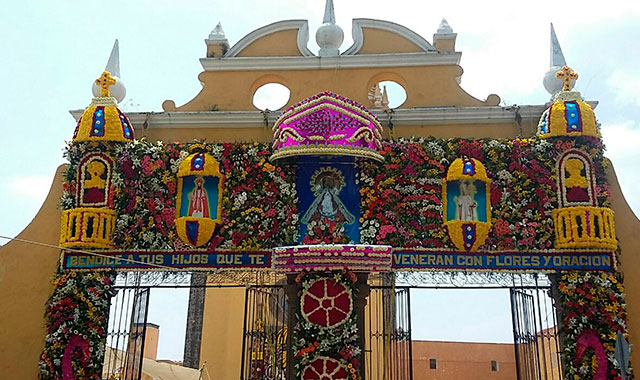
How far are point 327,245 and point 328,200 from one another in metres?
1.04

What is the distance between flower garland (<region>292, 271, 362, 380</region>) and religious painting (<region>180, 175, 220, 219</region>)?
1929 millimetres

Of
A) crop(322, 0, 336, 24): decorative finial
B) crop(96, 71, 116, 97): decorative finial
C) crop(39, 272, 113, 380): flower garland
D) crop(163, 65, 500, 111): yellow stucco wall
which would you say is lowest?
crop(39, 272, 113, 380): flower garland

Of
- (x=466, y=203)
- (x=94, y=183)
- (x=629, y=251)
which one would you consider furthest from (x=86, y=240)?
(x=629, y=251)

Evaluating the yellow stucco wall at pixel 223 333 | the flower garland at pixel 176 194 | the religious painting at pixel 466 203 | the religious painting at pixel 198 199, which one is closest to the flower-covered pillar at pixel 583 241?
the religious painting at pixel 466 203

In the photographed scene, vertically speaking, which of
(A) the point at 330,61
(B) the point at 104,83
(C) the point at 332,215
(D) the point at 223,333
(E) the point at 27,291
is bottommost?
(D) the point at 223,333

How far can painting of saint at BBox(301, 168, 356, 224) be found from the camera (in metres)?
10.6

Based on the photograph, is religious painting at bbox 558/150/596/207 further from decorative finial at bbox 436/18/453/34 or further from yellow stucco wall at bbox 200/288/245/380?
yellow stucco wall at bbox 200/288/245/380

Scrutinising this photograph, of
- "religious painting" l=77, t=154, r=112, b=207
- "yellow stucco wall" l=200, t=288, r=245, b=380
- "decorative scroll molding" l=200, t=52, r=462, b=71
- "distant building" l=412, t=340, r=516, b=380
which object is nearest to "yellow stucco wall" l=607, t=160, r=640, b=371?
"decorative scroll molding" l=200, t=52, r=462, b=71

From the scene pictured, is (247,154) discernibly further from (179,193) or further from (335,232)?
(335,232)

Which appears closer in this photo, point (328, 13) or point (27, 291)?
point (27, 291)

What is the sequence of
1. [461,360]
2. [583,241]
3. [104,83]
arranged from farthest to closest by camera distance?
[461,360] → [104,83] → [583,241]

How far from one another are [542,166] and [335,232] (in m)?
3.54

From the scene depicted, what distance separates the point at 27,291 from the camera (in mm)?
11195

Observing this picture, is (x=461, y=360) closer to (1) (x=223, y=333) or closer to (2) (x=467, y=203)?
(1) (x=223, y=333)
